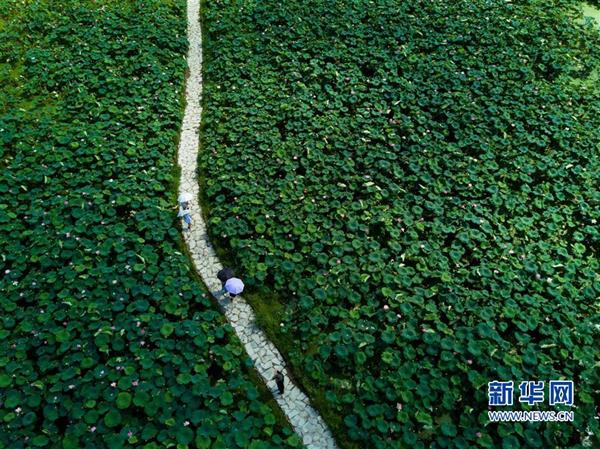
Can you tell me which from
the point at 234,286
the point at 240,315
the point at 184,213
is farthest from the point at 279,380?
the point at 184,213

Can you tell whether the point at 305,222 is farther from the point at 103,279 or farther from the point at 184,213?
the point at 103,279

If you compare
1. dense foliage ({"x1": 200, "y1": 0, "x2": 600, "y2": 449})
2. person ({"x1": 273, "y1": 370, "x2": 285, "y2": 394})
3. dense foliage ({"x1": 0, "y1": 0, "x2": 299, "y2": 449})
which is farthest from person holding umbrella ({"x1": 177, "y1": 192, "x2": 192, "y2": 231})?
person ({"x1": 273, "y1": 370, "x2": 285, "y2": 394})

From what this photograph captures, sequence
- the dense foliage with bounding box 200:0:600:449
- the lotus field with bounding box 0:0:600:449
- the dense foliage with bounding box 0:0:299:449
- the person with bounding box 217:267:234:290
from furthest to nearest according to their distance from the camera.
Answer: the person with bounding box 217:267:234:290
the dense foliage with bounding box 200:0:600:449
the lotus field with bounding box 0:0:600:449
the dense foliage with bounding box 0:0:299:449

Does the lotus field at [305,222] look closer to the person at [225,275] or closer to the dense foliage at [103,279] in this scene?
the dense foliage at [103,279]

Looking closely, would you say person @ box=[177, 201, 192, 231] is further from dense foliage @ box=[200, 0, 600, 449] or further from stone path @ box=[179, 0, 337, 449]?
dense foliage @ box=[200, 0, 600, 449]

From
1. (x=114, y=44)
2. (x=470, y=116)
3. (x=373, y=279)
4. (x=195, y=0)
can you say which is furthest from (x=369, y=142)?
(x=195, y=0)
